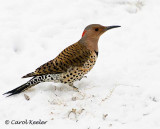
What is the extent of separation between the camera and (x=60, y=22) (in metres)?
7.43

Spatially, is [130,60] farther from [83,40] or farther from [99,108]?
[99,108]

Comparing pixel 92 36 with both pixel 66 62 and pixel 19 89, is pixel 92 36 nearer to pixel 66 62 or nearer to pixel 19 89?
pixel 66 62

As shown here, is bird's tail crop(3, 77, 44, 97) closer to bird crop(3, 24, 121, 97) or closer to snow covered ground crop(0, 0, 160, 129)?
bird crop(3, 24, 121, 97)

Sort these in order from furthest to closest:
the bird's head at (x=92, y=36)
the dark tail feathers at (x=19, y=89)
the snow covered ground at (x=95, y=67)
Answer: the bird's head at (x=92, y=36) → the dark tail feathers at (x=19, y=89) → the snow covered ground at (x=95, y=67)

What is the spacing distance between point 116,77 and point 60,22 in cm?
232

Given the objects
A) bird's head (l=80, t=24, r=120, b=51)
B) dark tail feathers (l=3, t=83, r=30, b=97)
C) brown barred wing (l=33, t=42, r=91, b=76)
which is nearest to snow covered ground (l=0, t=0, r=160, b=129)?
dark tail feathers (l=3, t=83, r=30, b=97)

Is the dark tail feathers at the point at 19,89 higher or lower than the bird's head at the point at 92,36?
lower

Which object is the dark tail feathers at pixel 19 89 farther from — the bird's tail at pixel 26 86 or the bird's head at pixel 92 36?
the bird's head at pixel 92 36

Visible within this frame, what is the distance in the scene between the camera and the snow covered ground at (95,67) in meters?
4.65

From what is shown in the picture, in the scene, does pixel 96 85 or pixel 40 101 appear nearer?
pixel 40 101

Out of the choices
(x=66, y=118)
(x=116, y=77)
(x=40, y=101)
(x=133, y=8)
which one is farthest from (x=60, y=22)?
(x=66, y=118)

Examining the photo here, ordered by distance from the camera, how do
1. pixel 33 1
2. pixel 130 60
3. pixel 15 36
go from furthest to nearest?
pixel 33 1
pixel 15 36
pixel 130 60

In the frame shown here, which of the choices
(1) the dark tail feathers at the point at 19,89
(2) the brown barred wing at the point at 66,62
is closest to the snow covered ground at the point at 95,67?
(1) the dark tail feathers at the point at 19,89

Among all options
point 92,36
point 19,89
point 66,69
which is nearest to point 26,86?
point 19,89
